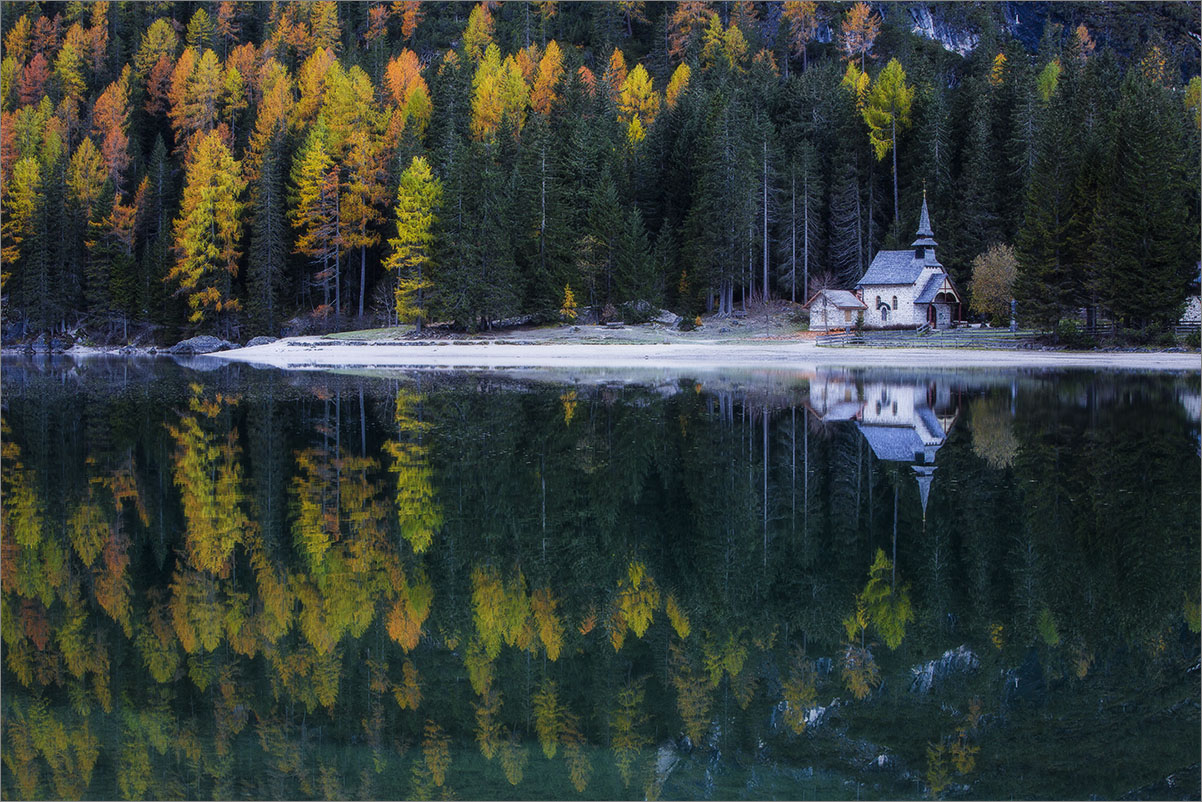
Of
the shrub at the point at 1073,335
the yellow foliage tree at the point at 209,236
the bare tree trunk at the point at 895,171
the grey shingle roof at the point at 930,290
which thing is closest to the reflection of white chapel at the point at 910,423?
the shrub at the point at 1073,335

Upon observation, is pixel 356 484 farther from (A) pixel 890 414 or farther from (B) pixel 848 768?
(A) pixel 890 414

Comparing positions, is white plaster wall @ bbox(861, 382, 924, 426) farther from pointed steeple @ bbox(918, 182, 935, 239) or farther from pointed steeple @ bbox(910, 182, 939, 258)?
pointed steeple @ bbox(918, 182, 935, 239)

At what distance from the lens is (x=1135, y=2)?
132 metres

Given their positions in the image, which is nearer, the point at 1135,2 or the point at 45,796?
the point at 45,796

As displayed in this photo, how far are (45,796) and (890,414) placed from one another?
22311mm

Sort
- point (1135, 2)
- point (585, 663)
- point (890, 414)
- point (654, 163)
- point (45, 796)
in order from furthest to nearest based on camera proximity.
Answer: point (1135, 2)
point (654, 163)
point (890, 414)
point (585, 663)
point (45, 796)

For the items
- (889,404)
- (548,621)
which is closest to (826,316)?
(889,404)

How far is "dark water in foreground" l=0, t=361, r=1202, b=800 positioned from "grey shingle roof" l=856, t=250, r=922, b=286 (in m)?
46.0

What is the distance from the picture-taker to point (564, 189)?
6844 centimetres

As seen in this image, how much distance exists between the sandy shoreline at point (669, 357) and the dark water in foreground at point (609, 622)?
24840mm

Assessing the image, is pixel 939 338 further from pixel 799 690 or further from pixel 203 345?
pixel 799 690

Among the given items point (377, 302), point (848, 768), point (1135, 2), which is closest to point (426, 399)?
point (848, 768)

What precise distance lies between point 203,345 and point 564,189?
88.1 ft

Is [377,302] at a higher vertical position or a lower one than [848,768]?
higher
